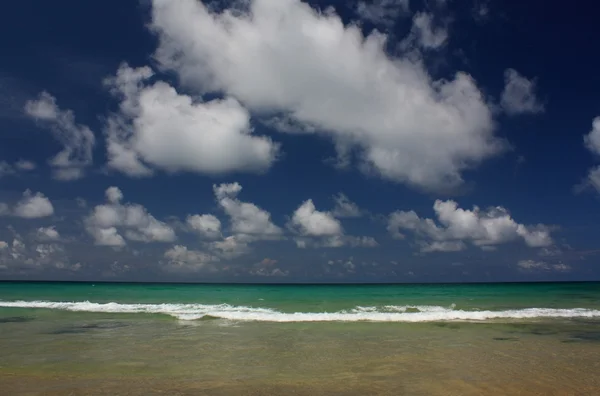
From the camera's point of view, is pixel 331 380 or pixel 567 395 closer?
pixel 567 395

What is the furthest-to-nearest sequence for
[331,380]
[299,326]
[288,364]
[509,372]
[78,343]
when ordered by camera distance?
[299,326], [78,343], [288,364], [509,372], [331,380]

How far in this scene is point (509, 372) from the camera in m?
10.7

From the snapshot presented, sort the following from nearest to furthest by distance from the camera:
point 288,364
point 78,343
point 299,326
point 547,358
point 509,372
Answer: point 509,372 < point 288,364 < point 547,358 < point 78,343 < point 299,326

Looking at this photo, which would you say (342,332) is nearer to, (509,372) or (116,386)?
(509,372)

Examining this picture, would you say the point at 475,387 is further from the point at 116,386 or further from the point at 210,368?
the point at 116,386

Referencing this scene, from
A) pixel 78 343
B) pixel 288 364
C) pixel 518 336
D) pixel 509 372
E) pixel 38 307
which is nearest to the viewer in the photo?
pixel 509 372

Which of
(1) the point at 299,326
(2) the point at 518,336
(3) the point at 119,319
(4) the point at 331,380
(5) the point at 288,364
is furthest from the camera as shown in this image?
(3) the point at 119,319

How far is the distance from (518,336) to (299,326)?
9499 millimetres

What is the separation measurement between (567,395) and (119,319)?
69.5 feet

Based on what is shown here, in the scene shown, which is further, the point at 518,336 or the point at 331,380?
the point at 518,336

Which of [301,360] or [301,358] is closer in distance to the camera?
[301,360]

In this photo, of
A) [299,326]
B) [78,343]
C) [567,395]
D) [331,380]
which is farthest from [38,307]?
[567,395]

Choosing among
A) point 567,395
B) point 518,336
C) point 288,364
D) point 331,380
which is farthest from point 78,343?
point 518,336

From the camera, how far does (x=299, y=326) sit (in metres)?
19.8
